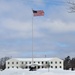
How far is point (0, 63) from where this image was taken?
179125 mm

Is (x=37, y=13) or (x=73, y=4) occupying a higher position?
(x=37, y=13)

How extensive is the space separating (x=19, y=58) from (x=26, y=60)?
29.6 feet

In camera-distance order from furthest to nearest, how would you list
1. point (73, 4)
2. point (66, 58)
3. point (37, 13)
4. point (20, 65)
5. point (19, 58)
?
point (66, 58) < point (19, 58) < point (20, 65) < point (37, 13) < point (73, 4)

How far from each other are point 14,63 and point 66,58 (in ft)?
150

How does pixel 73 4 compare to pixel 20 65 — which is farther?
pixel 20 65

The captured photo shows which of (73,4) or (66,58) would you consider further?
(66,58)

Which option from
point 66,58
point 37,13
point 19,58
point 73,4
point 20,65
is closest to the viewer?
point 73,4

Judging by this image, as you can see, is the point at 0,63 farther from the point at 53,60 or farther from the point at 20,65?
the point at 53,60

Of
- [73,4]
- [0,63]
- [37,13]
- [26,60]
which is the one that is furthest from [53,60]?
[73,4]

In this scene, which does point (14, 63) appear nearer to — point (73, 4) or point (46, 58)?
point (46, 58)

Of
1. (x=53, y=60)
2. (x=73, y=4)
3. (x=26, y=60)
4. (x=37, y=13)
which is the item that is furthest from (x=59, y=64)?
(x=73, y=4)

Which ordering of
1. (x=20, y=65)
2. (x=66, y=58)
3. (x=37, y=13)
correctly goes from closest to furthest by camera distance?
(x=37, y=13), (x=20, y=65), (x=66, y=58)

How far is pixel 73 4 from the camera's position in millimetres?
12062

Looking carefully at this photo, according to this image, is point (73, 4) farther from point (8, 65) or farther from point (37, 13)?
point (8, 65)
